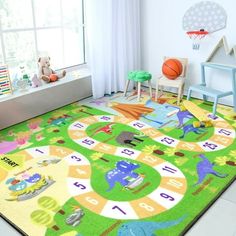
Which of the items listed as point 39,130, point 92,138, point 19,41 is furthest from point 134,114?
point 19,41

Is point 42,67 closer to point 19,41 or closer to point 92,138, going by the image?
point 19,41

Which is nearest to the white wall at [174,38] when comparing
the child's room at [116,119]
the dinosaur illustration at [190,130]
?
the child's room at [116,119]

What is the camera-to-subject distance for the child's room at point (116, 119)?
1.84 meters

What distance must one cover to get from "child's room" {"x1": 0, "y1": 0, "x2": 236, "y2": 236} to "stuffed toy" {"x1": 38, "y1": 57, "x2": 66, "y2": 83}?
13 millimetres

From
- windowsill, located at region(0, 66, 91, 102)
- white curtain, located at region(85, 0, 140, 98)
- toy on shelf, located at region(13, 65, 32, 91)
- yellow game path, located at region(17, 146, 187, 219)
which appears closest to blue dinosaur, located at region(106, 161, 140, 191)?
yellow game path, located at region(17, 146, 187, 219)

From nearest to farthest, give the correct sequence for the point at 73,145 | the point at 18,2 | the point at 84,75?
the point at 73,145
the point at 18,2
the point at 84,75

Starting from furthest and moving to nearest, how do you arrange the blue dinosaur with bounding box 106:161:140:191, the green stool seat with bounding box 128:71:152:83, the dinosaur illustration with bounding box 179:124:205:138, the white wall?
the green stool seat with bounding box 128:71:152:83 → the white wall → the dinosaur illustration with bounding box 179:124:205:138 → the blue dinosaur with bounding box 106:161:140:191

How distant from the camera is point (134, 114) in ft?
10.4

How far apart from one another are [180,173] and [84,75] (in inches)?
73.9

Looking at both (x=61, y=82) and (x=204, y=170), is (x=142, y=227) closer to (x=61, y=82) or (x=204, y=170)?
(x=204, y=170)

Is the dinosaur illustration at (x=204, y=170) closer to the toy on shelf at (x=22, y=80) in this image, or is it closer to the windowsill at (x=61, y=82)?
the windowsill at (x=61, y=82)

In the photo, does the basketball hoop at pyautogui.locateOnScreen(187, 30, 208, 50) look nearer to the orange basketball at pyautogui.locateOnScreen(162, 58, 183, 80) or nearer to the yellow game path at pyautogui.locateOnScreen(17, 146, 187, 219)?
the orange basketball at pyautogui.locateOnScreen(162, 58, 183, 80)

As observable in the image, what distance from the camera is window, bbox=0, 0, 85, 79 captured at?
3.06 meters

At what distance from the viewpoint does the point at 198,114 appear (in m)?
3.11
